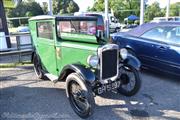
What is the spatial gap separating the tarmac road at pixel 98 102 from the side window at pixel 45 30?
1213 mm

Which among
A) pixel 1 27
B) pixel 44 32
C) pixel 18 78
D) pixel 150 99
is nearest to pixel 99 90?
pixel 150 99

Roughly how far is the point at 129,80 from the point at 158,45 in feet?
4.73

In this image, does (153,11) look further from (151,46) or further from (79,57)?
(79,57)

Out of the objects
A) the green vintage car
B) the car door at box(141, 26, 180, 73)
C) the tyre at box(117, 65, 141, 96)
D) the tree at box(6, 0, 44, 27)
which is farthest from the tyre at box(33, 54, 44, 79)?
the tree at box(6, 0, 44, 27)

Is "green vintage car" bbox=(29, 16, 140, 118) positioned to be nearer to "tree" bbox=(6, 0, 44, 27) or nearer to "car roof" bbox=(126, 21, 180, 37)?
"car roof" bbox=(126, 21, 180, 37)

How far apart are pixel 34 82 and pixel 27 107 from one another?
1.48 metres

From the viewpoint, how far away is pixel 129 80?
15.1 ft

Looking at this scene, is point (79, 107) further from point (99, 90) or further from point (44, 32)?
point (44, 32)

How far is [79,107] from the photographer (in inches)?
158

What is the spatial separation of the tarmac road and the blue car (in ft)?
1.40

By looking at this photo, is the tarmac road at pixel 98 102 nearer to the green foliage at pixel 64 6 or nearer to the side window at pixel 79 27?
the side window at pixel 79 27

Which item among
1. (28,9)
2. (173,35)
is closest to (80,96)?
(173,35)

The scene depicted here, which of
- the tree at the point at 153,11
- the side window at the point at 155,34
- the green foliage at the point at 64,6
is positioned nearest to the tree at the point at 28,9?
the green foliage at the point at 64,6

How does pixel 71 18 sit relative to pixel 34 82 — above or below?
above
